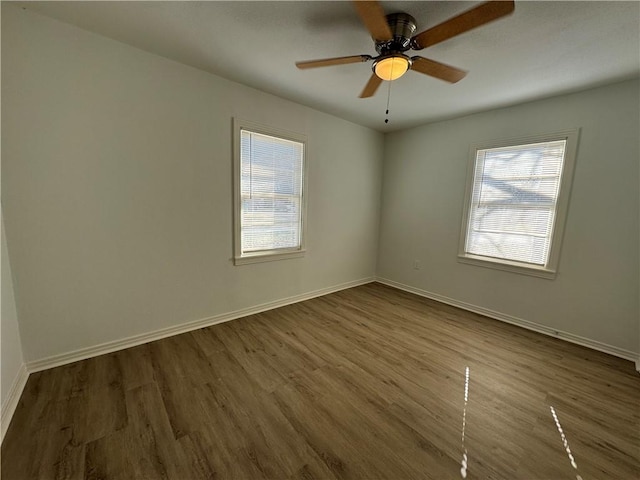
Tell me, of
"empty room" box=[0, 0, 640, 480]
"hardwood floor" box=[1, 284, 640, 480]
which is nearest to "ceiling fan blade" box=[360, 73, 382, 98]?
"empty room" box=[0, 0, 640, 480]

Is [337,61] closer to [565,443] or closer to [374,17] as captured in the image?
[374,17]

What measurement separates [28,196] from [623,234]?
488 centimetres

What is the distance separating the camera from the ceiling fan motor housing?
1.59 m

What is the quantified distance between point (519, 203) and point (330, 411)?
3.03 metres

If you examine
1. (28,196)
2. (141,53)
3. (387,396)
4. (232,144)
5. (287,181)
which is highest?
(141,53)

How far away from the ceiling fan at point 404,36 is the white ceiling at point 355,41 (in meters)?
0.13

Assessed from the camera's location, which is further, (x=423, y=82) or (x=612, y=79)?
(x=423, y=82)

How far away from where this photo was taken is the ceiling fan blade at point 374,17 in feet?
3.99

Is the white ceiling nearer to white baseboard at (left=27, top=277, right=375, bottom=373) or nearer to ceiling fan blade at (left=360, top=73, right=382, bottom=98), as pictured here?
ceiling fan blade at (left=360, top=73, right=382, bottom=98)

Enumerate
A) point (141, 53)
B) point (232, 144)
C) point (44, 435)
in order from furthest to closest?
point (232, 144) < point (141, 53) < point (44, 435)

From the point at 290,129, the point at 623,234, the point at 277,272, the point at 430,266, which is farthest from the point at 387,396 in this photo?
the point at 290,129

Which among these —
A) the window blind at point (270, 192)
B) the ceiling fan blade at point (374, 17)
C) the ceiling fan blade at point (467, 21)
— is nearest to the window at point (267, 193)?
the window blind at point (270, 192)

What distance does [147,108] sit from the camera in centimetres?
218

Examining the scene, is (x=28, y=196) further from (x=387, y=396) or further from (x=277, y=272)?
(x=387, y=396)
